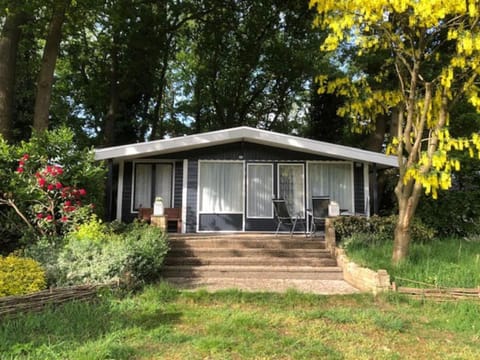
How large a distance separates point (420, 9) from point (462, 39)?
822mm

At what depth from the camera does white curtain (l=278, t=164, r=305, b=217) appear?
10.6 m

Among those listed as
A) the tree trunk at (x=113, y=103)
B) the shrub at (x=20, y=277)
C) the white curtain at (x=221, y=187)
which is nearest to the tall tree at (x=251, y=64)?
the tree trunk at (x=113, y=103)

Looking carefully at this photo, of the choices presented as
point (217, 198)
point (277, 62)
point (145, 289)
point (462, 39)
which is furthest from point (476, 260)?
point (277, 62)

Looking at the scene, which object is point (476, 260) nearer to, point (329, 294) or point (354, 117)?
point (329, 294)

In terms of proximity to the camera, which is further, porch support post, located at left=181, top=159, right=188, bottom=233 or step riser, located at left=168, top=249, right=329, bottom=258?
porch support post, located at left=181, top=159, right=188, bottom=233

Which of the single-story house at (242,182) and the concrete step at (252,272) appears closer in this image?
the concrete step at (252,272)

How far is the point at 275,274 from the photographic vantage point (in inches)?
272

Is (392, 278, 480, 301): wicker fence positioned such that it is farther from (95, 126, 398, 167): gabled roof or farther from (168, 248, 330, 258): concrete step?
(95, 126, 398, 167): gabled roof

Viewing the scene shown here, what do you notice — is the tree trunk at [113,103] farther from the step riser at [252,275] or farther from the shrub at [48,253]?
the step riser at [252,275]

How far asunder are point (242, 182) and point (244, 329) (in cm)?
685

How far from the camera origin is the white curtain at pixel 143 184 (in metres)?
10.9

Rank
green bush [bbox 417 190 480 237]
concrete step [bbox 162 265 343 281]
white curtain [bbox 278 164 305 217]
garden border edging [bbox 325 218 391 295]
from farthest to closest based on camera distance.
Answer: white curtain [bbox 278 164 305 217] < green bush [bbox 417 190 480 237] < concrete step [bbox 162 265 343 281] < garden border edging [bbox 325 218 391 295]

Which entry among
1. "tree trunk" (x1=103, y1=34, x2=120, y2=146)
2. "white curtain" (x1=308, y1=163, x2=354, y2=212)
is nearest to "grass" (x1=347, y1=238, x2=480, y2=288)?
"white curtain" (x1=308, y1=163, x2=354, y2=212)

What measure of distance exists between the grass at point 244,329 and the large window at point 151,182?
6025mm
